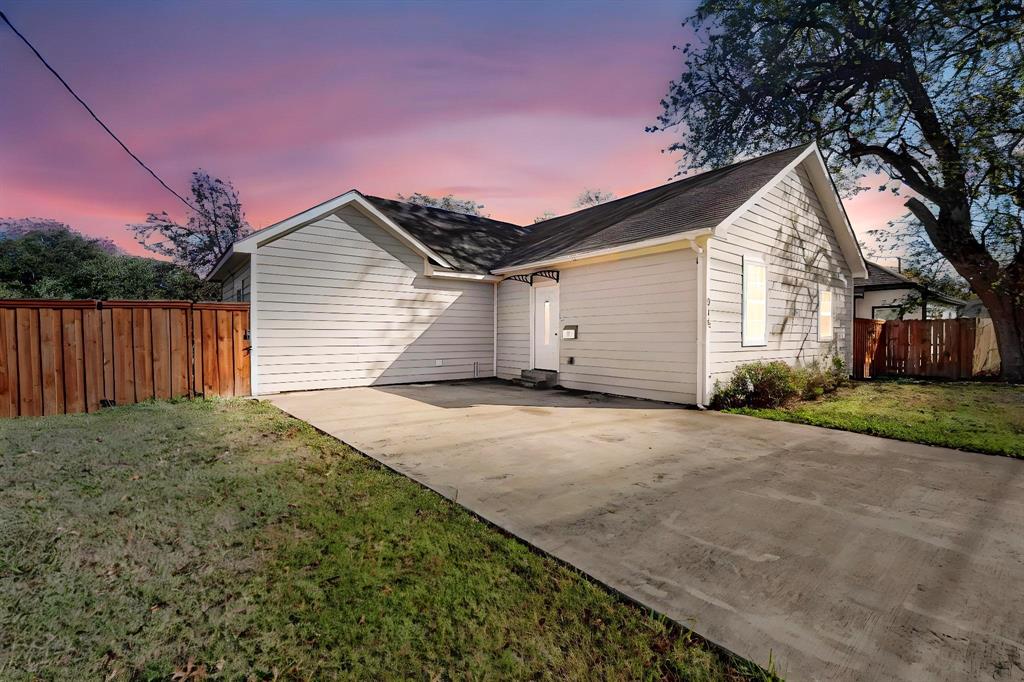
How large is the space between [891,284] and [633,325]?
14.0 metres

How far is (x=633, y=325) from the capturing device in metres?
8.49

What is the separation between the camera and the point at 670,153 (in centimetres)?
1714

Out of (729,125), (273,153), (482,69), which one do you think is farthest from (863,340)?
(273,153)

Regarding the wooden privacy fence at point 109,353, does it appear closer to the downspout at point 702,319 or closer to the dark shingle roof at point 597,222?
the dark shingle roof at point 597,222

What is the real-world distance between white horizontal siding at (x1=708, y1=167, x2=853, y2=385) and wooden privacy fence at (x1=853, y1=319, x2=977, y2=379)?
1.68 meters

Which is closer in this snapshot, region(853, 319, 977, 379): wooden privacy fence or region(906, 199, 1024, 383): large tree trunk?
region(906, 199, 1024, 383): large tree trunk

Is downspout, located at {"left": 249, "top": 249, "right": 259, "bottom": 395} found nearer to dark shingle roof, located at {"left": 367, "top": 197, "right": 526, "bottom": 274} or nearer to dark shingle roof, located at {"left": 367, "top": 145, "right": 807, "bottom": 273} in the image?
dark shingle roof, located at {"left": 367, "top": 145, "right": 807, "bottom": 273}

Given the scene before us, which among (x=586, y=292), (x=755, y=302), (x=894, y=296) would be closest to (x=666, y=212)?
(x=586, y=292)

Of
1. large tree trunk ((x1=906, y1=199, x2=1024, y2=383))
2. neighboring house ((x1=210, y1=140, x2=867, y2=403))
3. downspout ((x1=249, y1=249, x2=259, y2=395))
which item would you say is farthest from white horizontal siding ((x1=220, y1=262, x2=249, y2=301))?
large tree trunk ((x1=906, y1=199, x2=1024, y2=383))

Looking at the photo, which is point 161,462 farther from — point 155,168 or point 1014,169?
point 1014,169

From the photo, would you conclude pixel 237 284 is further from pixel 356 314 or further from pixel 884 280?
pixel 884 280

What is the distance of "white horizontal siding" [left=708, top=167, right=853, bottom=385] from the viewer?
7824 millimetres

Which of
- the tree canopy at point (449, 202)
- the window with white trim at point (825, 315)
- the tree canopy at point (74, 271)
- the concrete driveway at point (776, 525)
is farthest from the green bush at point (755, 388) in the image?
the tree canopy at point (449, 202)

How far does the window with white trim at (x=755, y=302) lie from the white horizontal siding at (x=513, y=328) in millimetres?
4745
